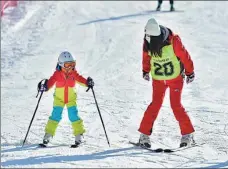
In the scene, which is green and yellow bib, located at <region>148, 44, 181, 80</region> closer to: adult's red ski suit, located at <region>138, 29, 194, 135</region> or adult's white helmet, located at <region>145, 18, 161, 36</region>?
adult's red ski suit, located at <region>138, 29, 194, 135</region>

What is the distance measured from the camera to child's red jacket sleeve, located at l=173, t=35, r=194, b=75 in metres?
8.04

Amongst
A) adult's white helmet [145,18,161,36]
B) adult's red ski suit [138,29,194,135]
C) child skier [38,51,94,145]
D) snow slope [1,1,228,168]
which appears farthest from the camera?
child skier [38,51,94,145]

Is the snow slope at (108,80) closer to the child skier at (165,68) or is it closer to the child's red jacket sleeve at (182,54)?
the child skier at (165,68)

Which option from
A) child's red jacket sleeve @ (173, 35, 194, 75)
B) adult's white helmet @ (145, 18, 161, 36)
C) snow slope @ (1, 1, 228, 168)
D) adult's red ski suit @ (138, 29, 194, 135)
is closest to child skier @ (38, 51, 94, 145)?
snow slope @ (1, 1, 228, 168)

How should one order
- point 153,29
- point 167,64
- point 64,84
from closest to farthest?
1. point 153,29
2. point 167,64
3. point 64,84

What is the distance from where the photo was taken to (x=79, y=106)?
37.0ft

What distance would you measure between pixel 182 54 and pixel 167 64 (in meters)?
0.26

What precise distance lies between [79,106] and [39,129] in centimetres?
159

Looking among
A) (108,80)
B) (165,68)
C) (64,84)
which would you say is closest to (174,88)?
(165,68)

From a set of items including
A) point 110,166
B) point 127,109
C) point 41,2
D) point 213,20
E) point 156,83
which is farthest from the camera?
point 41,2

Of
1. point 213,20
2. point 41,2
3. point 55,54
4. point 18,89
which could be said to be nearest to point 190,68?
point 18,89

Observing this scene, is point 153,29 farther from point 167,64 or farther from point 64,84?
point 64,84

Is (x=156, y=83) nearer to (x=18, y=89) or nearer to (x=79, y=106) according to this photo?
(x=79, y=106)

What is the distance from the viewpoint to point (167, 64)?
8.17 meters
